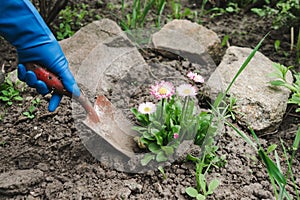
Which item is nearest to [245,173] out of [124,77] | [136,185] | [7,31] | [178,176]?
[178,176]

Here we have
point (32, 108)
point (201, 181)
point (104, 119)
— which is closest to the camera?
point (201, 181)

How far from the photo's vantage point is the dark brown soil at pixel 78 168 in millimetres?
1688

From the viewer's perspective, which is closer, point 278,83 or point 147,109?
point 147,109

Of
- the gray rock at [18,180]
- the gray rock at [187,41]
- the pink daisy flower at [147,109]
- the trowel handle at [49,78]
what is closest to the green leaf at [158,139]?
the pink daisy flower at [147,109]

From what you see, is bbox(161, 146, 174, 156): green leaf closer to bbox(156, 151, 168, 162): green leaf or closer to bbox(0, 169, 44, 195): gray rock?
bbox(156, 151, 168, 162): green leaf

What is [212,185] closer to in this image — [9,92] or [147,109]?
[147,109]

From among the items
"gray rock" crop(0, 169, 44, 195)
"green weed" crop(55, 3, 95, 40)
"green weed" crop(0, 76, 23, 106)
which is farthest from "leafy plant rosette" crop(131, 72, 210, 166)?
"green weed" crop(55, 3, 95, 40)

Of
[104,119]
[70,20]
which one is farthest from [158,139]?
[70,20]

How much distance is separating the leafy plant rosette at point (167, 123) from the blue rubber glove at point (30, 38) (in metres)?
0.42

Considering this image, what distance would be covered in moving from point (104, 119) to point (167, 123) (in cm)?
34

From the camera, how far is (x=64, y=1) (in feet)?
8.42

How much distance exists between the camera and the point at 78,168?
1.78 metres

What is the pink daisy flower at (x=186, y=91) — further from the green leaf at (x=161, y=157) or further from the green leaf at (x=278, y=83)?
the green leaf at (x=278, y=83)

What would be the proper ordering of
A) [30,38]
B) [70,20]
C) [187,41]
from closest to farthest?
[30,38]
[187,41]
[70,20]
